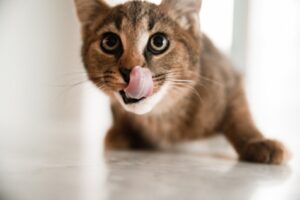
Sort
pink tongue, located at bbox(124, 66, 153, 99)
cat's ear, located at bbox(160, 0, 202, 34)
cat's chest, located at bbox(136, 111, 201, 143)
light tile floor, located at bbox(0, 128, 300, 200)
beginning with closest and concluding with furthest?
light tile floor, located at bbox(0, 128, 300, 200), pink tongue, located at bbox(124, 66, 153, 99), cat's ear, located at bbox(160, 0, 202, 34), cat's chest, located at bbox(136, 111, 201, 143)

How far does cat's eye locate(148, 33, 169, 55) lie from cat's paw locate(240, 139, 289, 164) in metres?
0.35

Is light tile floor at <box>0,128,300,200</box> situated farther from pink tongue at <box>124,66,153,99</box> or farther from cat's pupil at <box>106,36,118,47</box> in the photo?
cat's pupil at <box>106,36,118,47</box>

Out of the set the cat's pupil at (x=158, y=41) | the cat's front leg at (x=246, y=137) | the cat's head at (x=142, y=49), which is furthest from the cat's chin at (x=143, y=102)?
the cat's front leg at (x=246, y=137)

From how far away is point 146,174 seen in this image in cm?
96

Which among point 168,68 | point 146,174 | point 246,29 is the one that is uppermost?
point 246,29

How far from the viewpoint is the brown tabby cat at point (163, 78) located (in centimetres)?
109

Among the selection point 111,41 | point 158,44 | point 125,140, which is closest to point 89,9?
point 111,41

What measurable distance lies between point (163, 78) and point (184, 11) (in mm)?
202

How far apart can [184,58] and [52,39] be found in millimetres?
456

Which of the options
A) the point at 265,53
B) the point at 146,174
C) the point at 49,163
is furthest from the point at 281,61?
the point at 49,163

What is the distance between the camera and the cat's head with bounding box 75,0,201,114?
1077 millimetres

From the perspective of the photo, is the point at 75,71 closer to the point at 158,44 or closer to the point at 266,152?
the point at 158,44

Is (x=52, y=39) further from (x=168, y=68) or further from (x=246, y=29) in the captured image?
(x=246, y=29)

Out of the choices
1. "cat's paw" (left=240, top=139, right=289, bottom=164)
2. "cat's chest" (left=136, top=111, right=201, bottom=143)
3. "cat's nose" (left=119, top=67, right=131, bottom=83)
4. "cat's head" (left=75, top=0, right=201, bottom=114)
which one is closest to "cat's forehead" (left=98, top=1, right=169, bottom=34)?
"cat's head" (left=75, top=0, right=201, bottom=114)
